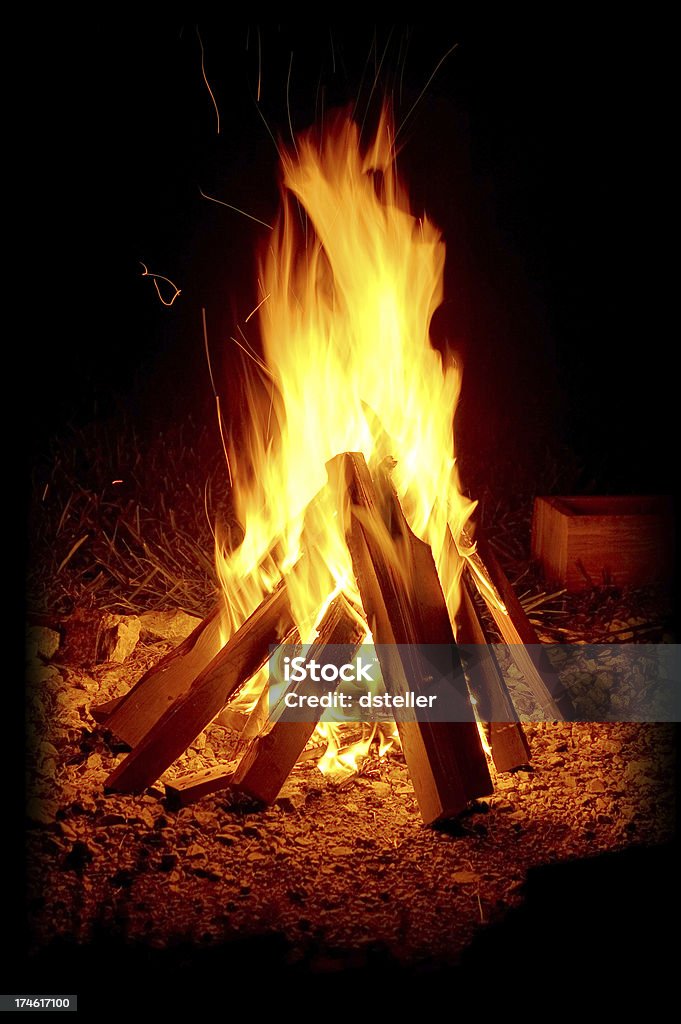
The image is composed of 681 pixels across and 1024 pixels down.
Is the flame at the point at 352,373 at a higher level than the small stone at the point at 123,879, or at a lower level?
higher

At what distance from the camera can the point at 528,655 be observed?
2191mm

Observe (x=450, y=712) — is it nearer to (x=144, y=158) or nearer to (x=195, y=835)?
(x=195, y=835)

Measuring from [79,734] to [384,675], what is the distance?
86 centimetres

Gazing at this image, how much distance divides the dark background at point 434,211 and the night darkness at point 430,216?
1 cm

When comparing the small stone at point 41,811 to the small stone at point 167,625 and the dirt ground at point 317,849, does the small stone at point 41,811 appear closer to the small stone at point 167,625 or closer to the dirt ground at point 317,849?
the dirt ground at point 317,849

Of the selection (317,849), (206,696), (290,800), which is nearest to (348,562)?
(206,696)

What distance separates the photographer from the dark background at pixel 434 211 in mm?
2822

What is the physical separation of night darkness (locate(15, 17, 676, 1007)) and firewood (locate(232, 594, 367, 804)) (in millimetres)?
1798

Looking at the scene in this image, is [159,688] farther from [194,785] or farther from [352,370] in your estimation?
[352,370]

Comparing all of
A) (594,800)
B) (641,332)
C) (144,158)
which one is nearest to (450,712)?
(594,800)

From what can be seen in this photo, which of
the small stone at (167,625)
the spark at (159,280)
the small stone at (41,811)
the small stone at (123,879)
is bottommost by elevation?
the small stone at (123,879)

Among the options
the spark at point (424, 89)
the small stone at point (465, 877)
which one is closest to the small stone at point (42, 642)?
the small stone at point (465, 877)

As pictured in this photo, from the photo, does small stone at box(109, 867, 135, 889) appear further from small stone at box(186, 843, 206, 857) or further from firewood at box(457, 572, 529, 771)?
firewood at box(457, 572, 529, 771)

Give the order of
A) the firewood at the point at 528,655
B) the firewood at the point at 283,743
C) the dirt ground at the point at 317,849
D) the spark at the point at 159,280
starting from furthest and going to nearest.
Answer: the spark at the point at 159,280 < the firewood at the point at 528,655 < the firewood at the point at 283,743 < the dirt ground at the point at 317,849
